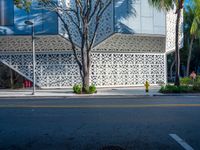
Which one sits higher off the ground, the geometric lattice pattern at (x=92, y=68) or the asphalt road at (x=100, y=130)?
the geometric lattice pattern at (x=92, y=68)

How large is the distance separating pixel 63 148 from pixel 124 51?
22346mm

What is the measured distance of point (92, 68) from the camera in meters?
27.0

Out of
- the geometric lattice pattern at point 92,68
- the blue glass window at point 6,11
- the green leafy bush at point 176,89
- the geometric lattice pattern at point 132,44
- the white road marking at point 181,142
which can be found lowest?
the white road marking at point 181,142

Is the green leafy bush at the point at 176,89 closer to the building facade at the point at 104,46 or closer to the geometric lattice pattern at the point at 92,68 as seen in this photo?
the building facade at the point at 104,46

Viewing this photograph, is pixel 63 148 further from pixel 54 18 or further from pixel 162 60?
pixel 162 60

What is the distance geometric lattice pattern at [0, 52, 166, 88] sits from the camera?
87.4 ft

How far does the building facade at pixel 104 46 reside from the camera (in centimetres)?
2414

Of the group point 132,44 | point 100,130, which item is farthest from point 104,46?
point 100,130

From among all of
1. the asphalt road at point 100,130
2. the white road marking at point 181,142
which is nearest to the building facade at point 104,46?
the asphalt road at point 100,130

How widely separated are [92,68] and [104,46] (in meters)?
2.48

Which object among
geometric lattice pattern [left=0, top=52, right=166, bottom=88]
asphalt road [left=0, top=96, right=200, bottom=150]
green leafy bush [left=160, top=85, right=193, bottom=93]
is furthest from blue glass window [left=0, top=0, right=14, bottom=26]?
asphalt road [left=0, top=96, right=200, bottom=150]

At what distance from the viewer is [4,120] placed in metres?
8.99

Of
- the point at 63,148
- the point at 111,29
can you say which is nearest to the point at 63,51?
the point at 111,29

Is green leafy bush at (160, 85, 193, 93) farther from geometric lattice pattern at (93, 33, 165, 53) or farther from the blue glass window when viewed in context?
the blue glass window
